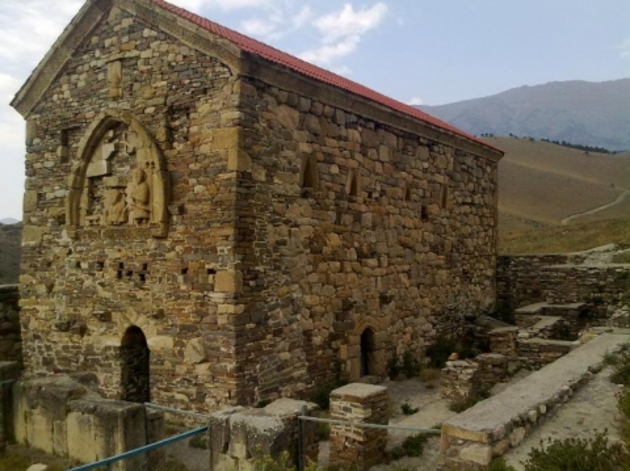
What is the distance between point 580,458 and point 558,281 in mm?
14012

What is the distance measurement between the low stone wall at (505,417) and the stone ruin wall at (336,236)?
3747mm

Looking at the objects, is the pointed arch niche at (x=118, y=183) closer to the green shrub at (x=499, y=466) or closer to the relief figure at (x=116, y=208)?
the relief figure at (x=116, y=208)

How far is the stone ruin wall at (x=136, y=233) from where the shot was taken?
8.62 meters

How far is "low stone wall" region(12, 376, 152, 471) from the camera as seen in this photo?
6.96m

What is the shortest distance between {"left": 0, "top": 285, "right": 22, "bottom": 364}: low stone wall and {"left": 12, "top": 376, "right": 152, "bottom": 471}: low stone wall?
398 cm

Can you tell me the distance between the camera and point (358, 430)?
23.3ft

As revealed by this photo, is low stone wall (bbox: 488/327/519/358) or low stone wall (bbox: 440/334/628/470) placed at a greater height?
low stone wall (bbox: 440/334/628/470)

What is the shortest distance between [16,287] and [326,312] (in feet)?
21.9

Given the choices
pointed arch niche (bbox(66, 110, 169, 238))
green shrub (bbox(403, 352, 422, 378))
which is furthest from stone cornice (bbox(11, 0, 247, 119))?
green shrub (bbox(403, 352, 422, 378))

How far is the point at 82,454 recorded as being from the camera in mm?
7312

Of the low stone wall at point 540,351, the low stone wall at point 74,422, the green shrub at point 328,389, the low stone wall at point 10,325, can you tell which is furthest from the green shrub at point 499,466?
the low stone wall at point 10,325

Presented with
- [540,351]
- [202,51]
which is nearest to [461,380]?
[540,351]

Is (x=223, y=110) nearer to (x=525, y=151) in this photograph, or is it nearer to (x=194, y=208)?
(x=194, y=208)

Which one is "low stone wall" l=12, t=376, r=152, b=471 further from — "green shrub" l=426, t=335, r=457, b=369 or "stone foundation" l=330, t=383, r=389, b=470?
"green shrub" l=426, t=335, r=457, b=369
